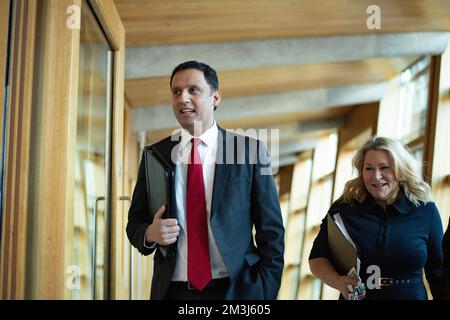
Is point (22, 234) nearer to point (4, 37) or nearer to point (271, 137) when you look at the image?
point (4, 37)

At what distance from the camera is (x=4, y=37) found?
3037 millimetres

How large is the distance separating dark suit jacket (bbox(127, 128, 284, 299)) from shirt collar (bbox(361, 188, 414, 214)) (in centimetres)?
48

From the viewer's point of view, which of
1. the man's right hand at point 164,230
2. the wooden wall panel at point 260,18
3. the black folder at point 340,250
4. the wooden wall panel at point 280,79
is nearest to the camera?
the man's right hand at point 164,230

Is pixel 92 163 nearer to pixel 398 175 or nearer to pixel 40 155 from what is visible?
pixel 40 155

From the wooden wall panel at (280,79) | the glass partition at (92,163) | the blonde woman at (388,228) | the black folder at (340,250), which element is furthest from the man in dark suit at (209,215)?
the wooden wall panel at (280,79)

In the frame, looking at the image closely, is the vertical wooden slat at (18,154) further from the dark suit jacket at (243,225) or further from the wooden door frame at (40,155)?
the dark suit jacket at (243,225)

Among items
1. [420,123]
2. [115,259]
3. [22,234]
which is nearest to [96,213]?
[115,259]

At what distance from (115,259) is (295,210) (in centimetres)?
1682

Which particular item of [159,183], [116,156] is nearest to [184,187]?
[159,183]

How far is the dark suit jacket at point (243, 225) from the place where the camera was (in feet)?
8.81

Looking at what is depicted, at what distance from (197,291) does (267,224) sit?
1.18ft

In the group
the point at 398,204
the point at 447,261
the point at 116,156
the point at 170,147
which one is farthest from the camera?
the point at 116,156

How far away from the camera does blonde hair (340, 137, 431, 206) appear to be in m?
3.07

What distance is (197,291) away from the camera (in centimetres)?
266
